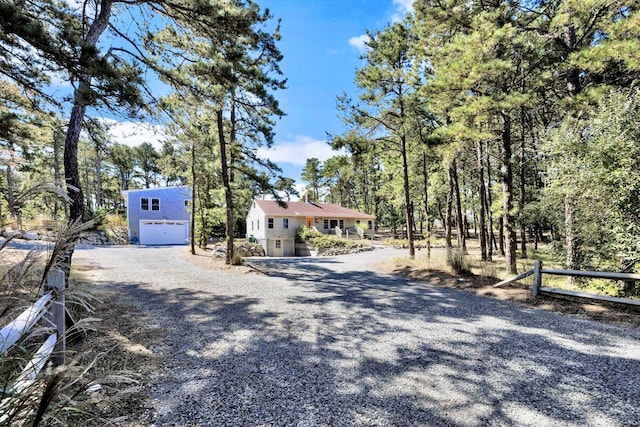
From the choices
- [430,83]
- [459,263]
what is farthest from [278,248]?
[430,83]

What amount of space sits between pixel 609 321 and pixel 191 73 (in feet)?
32.8

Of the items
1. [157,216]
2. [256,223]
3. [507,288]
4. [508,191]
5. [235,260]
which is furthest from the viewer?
[157,216]

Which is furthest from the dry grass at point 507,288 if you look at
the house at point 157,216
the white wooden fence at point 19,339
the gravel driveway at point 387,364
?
the house at point 157,216

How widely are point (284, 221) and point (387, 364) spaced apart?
22414 mm

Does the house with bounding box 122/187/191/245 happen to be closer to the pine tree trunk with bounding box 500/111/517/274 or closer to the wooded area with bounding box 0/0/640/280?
the wooded area with bounding box 0/0/640/280

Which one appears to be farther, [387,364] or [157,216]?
[157,216]

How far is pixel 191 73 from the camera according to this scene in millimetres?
7199

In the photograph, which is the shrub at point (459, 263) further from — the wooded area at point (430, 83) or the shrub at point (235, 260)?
the shrub at point (235, 260)

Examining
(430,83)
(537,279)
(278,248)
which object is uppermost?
(430,83)

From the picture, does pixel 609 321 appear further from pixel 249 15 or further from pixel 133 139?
pixel 133 139

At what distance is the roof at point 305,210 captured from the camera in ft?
84.4

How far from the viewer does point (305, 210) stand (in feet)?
91.6

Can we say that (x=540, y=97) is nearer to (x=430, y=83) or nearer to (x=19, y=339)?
(x=430, y=83)

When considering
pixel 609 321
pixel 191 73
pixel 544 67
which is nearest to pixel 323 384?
pixel 609 321
